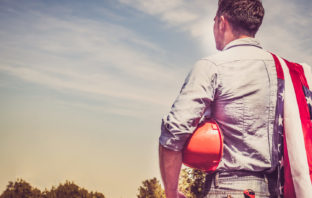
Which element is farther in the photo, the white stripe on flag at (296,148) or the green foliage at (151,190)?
the green foliage at (151,190)

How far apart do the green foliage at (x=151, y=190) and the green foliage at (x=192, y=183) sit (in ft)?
22.1

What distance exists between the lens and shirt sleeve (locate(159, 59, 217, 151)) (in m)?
2.18

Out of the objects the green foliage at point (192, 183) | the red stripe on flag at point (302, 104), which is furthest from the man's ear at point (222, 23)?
the green foliage at point (192, 183)

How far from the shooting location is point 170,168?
221 cm

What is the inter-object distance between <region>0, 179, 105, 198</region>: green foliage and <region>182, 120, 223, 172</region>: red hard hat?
23432 mm

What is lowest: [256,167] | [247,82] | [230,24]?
[256,167]

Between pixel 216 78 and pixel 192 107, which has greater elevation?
pixel 216 78

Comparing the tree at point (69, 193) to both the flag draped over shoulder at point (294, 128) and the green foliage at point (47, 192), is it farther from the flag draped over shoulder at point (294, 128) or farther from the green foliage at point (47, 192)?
the flag draped over shoulder at point (294, 128)

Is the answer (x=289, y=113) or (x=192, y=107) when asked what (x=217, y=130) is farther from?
(x=289, y=113)

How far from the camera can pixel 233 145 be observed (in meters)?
2.27

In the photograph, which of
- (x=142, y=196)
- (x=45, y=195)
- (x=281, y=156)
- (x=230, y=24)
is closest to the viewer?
(x=281, y=156)

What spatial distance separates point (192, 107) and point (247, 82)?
0.48 metres

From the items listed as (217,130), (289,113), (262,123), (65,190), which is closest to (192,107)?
(217,130)

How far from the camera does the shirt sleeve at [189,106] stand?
2182mm
